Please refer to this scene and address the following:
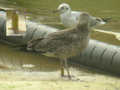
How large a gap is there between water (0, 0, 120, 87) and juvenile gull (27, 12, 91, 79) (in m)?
0.90

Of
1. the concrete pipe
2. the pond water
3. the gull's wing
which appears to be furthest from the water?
the gull's wing

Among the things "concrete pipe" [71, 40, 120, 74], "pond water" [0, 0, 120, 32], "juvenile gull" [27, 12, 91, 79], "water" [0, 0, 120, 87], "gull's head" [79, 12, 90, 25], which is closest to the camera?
"juvenile gull" [27, 12, 91, 79]

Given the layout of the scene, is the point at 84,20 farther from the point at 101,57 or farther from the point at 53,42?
the point at 101,57

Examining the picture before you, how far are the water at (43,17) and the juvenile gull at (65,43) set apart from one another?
0.90 metres

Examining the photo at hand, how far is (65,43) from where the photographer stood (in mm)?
6156

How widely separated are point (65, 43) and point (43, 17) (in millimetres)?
7877

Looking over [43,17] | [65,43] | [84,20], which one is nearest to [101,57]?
[84,20]

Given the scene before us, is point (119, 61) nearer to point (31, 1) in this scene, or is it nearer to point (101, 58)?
point (101, 58)

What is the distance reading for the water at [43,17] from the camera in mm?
8145

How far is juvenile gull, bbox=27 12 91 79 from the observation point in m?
6.14

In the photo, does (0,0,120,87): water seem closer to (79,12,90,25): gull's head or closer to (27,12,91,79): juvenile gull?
(27,12,91,79): juvenile gull

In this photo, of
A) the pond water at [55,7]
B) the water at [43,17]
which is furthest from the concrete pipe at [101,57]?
the pond water at [55,7]

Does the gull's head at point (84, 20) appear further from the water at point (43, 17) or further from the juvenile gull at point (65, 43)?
the water at point (43, 17)

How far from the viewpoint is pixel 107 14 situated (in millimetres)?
15289
